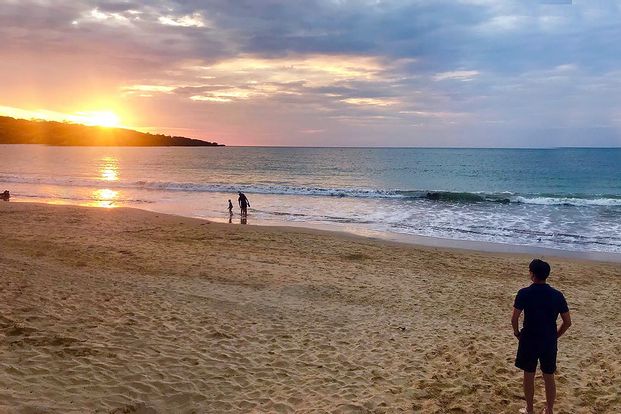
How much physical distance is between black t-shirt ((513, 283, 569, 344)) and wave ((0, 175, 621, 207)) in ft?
110

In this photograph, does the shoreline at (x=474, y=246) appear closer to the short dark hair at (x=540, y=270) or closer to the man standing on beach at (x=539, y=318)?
the man standing on beach at (x=539, y=318)

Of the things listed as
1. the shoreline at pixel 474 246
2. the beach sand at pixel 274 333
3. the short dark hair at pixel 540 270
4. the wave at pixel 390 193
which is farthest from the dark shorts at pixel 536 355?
the wave at pixel 390 193

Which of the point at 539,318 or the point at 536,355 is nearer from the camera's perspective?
the point at 539,318

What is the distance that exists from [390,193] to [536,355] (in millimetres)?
37361

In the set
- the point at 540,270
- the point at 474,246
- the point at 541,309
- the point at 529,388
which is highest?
the point at 540,270

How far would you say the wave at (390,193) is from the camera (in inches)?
1444

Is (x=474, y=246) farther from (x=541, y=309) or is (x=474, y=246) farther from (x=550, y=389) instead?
(x=541, y=309)

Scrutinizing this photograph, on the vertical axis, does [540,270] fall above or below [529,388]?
above

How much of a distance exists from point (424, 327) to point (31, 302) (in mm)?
7178

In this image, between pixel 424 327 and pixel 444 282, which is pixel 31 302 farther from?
pixel 444 282

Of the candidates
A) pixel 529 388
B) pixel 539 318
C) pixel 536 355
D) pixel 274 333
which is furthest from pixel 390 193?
pixel 539 318

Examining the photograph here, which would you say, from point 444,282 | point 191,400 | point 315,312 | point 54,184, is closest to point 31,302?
point 191,400

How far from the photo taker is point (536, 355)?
5148 mm

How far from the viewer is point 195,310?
888cm
